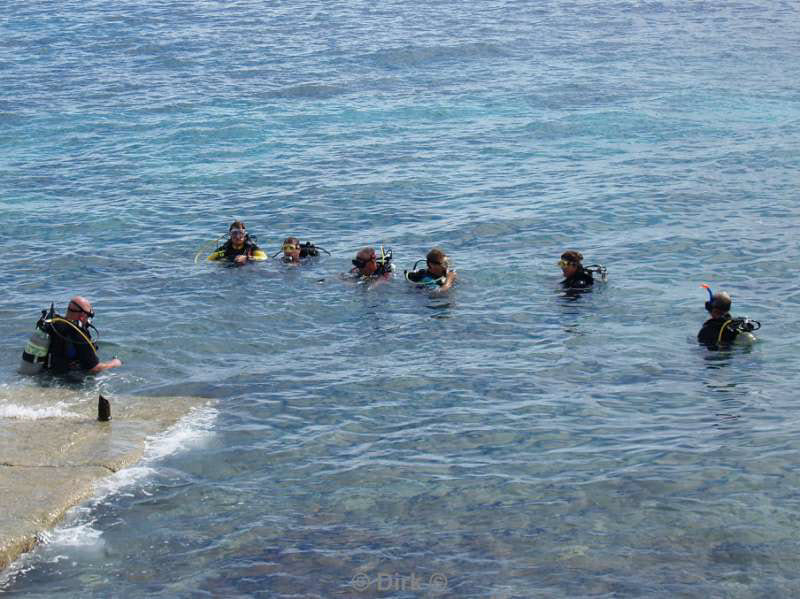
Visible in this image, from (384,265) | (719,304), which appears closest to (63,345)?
(384,265)

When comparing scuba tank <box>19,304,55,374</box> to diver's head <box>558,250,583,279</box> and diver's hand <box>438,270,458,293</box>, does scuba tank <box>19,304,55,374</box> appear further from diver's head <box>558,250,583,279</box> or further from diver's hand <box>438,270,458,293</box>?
diver's head <box>558,250,583,279</box>

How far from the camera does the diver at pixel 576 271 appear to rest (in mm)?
16391

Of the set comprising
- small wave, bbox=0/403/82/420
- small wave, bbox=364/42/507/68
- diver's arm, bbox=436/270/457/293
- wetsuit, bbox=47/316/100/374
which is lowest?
small wave, bbox=0/403/82/420

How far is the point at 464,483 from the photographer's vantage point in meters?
10.8

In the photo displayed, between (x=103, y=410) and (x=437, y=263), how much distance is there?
649 cm

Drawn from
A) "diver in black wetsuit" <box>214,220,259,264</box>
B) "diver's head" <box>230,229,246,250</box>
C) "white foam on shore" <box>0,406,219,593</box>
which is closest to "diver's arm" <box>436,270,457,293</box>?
"diver in black wetsuit" <box>214,220,259,264</box>

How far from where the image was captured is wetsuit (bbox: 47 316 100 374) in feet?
44.4

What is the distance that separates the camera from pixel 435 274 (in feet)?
55.7

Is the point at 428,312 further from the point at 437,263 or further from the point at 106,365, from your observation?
the point at 106,365

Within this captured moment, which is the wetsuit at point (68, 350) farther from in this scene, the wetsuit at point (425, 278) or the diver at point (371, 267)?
the wetsuit at point (425, 278)

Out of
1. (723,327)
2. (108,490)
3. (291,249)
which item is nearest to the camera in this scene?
(108,490)

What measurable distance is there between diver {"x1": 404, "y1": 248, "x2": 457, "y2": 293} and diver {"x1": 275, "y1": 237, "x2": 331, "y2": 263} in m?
2.22

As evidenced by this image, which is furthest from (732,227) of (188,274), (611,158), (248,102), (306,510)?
(248,102)

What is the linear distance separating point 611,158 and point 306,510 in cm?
1669
